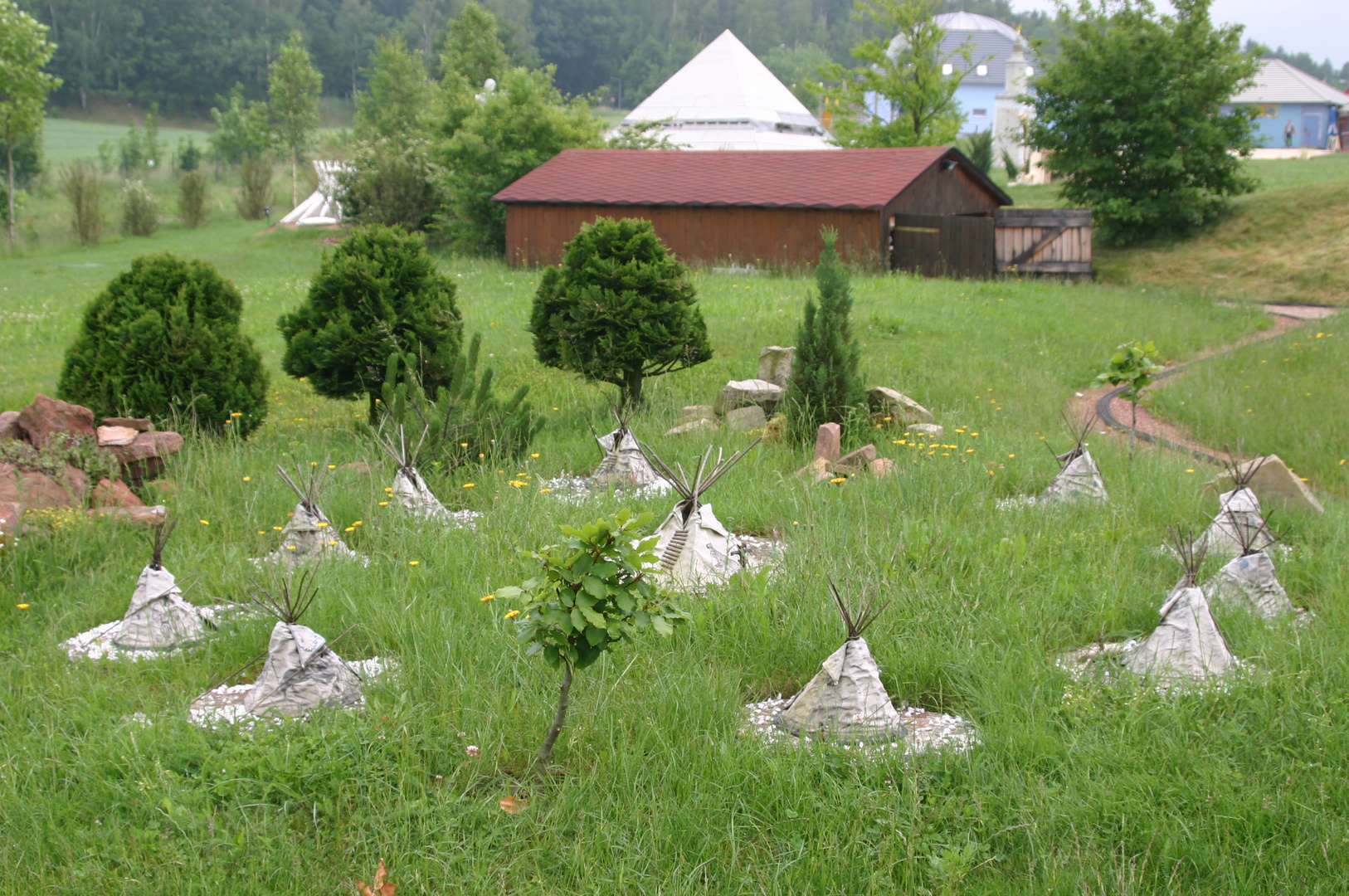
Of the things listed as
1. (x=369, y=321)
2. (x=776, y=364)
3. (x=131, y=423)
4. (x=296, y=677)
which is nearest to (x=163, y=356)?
(x=131, y=423)

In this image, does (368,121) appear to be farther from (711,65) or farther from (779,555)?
(779,555)

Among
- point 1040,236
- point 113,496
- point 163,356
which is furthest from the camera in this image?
point 1040,236

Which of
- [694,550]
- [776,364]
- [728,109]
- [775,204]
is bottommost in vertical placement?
[694,550]

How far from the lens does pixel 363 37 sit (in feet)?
331

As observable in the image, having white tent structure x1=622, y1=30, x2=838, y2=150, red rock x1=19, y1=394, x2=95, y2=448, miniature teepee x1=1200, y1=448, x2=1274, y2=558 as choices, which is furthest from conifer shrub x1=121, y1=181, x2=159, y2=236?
miniature teepee x1=1200, y1=448, x2=1274, y2=558

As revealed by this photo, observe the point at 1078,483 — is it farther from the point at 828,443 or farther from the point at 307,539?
the point at 307,539

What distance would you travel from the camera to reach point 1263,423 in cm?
930

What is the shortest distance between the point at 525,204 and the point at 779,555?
2016 cm

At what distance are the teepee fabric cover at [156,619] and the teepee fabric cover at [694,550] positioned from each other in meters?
2.07

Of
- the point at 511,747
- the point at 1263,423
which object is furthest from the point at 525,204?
the point at 511,747

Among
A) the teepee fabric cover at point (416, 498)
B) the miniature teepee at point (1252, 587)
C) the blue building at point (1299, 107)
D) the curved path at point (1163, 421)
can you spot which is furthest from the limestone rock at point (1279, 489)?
the blue building at point (1299, 107)

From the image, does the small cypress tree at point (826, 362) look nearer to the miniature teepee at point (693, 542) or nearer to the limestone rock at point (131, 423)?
the miniature teepee at point (693, 542)

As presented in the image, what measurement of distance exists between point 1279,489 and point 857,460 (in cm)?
258

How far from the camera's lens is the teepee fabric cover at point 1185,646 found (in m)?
3.85
